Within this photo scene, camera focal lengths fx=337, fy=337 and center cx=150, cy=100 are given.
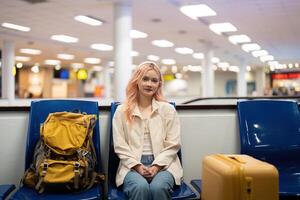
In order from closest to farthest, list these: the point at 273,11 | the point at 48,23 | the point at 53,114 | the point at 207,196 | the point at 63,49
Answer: the point at 207,196, the point at 53,114, the point at 273,11, the point at 48,23, the point at 63,49

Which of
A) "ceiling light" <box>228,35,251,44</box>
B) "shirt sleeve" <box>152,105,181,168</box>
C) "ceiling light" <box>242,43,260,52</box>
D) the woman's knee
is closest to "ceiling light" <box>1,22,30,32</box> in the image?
"ceiling light" <box>228,35,251,44</box>

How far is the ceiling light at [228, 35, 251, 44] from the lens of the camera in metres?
12.5

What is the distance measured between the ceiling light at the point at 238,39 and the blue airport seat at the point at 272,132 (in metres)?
10.2

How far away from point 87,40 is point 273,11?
7638 millimetres

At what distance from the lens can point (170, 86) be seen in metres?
28.2

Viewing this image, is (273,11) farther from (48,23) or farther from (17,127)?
(17,127)

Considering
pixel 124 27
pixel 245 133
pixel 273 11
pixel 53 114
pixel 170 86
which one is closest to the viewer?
pixel 53 114

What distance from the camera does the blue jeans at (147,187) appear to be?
6.82ft

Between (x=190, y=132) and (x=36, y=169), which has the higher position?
(x=190, y=132)

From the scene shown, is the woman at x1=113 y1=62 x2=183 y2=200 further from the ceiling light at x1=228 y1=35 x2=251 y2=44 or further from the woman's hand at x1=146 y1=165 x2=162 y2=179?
the ceiling light at x1=228 y1=35 x2=251 y2=44

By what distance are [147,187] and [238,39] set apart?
11.9 meters

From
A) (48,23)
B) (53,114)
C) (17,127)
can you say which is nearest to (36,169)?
(53,114)

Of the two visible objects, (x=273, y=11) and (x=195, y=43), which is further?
(x=195, y=43)

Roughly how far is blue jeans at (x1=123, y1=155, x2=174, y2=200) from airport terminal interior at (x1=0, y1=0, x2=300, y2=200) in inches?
4.5
